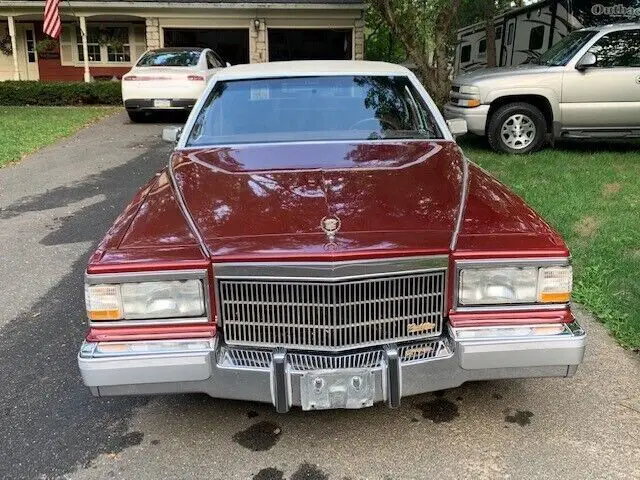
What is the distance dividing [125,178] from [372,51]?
71.4ft

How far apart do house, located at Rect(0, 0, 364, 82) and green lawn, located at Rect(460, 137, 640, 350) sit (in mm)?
11772

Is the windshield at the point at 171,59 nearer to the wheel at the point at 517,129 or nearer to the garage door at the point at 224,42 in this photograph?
the wheel at the point at 517,129

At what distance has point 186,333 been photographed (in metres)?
2.57

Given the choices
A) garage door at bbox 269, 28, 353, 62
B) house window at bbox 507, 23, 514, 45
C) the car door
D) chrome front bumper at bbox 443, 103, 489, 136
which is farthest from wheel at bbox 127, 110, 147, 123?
garage door at bbox 269, 28, 353, 62

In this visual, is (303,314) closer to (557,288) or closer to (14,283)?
(557,288)

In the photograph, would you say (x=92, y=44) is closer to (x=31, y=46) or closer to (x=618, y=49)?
(x=31, y=46)

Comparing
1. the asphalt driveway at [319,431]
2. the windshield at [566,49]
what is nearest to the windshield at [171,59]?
the windshield at [566,49]

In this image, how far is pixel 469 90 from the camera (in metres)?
8.85

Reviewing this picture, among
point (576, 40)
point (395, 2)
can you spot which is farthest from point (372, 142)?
point (395, 2)

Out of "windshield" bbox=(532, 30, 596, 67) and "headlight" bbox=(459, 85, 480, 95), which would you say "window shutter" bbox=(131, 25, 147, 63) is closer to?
"headlight" bbox=(459, 85, 480, 95)

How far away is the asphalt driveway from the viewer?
2654 mm

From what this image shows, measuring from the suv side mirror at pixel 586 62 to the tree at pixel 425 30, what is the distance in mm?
4412

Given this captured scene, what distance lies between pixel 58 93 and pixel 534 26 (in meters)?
12.5

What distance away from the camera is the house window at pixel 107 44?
22016 mm
